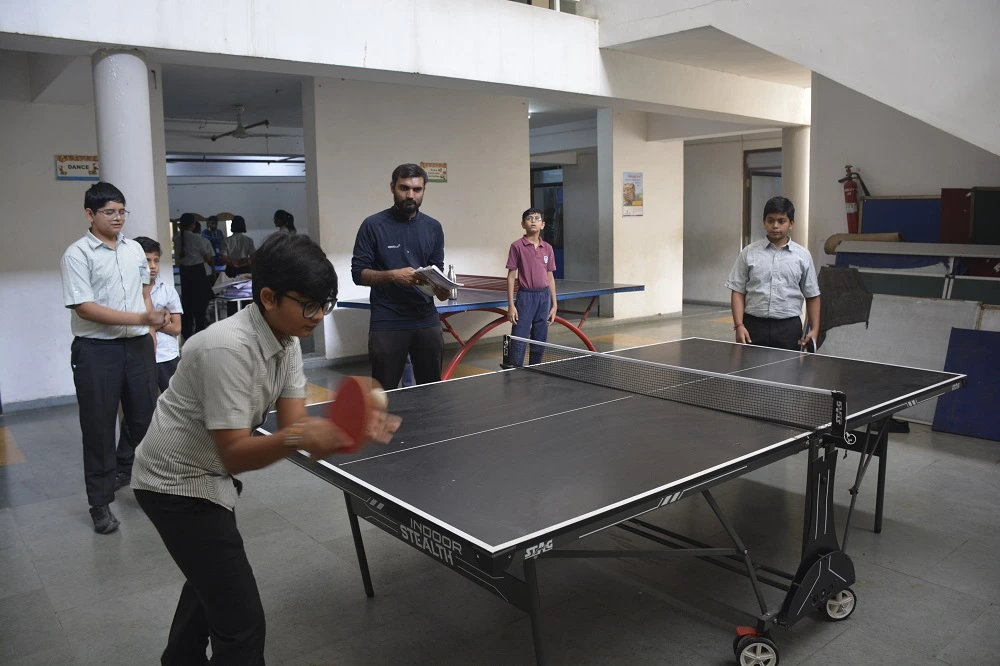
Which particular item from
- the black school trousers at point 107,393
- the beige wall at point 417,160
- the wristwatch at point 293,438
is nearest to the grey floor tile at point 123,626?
the black school trousers at point 107,393

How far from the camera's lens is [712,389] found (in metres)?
3.48

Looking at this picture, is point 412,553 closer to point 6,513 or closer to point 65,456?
point 6,513

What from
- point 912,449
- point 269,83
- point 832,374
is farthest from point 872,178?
point 269,83

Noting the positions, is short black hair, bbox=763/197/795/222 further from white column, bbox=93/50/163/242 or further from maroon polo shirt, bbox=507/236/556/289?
white column, bbox=93/50/163/242

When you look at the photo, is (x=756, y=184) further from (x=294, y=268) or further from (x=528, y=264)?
(x=294, y=268)

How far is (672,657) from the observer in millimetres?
2809

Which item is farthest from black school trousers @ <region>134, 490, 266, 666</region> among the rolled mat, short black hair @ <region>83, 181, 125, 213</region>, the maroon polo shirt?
the rolled mat

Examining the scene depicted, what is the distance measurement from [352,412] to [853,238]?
5.64m

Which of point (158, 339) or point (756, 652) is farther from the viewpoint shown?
point (158, 339)

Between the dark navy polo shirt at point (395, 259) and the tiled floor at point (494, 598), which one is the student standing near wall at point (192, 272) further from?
the dark navy polo shirt at point (395, 259)

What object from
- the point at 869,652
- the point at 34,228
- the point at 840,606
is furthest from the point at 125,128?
the point at 869,652

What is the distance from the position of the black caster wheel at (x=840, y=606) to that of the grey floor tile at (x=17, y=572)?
332 cm

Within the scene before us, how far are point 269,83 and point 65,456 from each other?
4794 mm

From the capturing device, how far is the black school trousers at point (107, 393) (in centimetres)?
389
